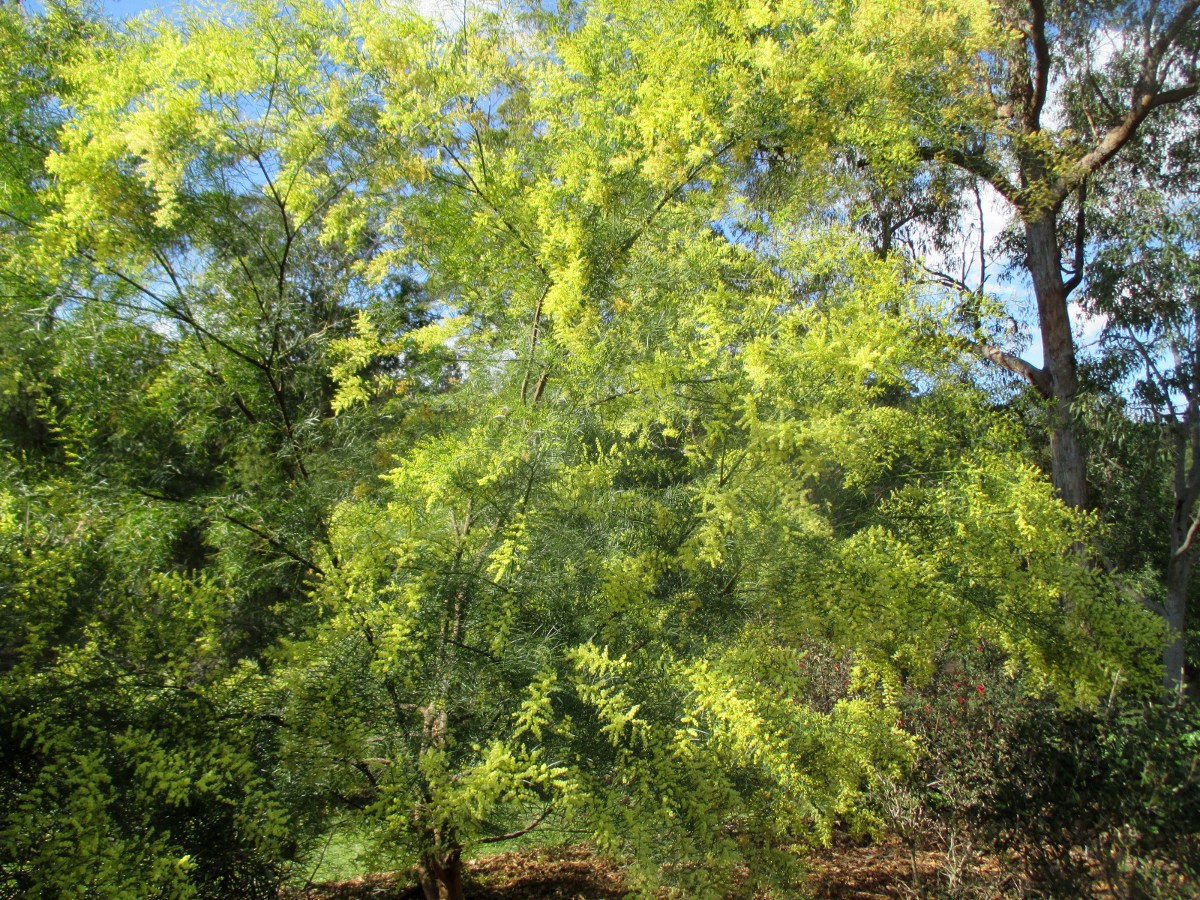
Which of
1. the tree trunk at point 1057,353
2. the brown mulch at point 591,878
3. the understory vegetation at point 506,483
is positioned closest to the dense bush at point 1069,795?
the understory vegetation at point 506,483

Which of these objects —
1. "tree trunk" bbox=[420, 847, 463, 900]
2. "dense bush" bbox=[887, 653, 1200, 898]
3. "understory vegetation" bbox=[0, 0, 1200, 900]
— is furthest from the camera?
"tree trunk" bbox=[420, 847, 463, 900]

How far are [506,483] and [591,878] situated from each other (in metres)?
3.30

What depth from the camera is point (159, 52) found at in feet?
8.78

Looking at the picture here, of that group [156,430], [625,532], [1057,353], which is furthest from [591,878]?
[1057,353]

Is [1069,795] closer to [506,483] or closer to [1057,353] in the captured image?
[506,483]

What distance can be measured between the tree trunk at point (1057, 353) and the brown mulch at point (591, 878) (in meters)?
5.13

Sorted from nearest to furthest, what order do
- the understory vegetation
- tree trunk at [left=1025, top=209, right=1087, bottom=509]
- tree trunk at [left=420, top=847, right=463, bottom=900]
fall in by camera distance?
the understory vegetation
tree trunk at [left=420, top=847, right=463, bottom=900]
tree trunk at [left=1025, top=209, right=1087, bottom=509]

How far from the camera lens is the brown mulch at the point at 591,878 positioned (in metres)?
4.41

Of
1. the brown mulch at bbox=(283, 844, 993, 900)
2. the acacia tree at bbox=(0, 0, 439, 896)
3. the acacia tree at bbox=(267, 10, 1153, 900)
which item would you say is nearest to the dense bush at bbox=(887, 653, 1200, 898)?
the acacia tree at bbox=(267, 10, 1153, 900)

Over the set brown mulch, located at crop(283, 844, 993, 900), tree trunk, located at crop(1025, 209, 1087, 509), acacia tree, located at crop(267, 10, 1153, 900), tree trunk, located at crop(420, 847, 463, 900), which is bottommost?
brown mulch, located at crop(283, 844, 993, 900)

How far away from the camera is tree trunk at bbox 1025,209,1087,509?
27.9ft

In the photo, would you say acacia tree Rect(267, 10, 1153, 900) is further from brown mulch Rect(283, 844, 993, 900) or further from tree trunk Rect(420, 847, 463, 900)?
brown mulch Rect(283, 844, 993, 900)

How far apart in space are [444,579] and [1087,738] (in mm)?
3034

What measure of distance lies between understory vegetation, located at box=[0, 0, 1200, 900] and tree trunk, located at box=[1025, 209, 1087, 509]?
216 inches
